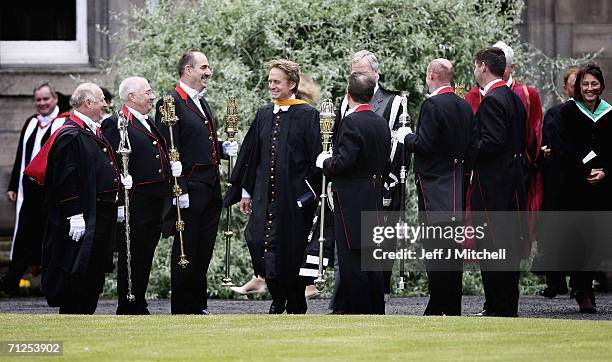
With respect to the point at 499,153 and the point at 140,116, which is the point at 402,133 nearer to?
the point at 499,153

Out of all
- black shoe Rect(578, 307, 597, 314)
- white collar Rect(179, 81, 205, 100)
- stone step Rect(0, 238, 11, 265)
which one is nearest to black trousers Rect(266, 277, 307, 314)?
white collar Rect(179, 81, 205, 100)

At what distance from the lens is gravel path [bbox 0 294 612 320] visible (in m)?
15.4

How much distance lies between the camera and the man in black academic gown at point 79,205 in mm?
14195

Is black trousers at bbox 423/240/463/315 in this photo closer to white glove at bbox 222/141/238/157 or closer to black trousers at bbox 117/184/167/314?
white glove at bbox 222/141/238/157

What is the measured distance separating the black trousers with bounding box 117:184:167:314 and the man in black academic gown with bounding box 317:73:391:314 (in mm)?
1782

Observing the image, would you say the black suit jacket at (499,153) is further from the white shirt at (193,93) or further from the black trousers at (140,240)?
the black trousers at (140,240)

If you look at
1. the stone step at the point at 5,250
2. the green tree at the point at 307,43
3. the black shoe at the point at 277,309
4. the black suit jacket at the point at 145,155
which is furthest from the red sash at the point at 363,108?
the stone step at the point at 5,250

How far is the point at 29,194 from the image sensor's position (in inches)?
723

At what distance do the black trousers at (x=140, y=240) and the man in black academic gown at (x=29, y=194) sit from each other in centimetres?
319

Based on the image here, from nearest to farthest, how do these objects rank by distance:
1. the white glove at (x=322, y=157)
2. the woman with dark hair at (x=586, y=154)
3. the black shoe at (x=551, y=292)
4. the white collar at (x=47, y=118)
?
the white glove at (x=322, y=157) → the woman with dark hair at (x=586, y=154) → the black shoe at (x=551, y=292) → the white collar at (x=47, y=118)

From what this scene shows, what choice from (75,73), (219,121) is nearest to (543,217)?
(219,121)

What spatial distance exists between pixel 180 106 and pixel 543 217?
3516 millimetres

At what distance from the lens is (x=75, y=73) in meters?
20.2

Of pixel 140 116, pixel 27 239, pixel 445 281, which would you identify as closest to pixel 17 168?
pixel 27 239
